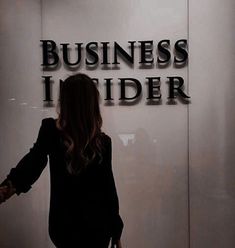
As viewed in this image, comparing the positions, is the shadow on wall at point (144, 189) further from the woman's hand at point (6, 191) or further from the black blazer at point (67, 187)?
the woman's hand at point (6, 191)

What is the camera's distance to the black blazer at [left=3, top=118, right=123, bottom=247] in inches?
106

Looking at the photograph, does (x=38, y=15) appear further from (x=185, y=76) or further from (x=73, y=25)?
(x=185, y=76)

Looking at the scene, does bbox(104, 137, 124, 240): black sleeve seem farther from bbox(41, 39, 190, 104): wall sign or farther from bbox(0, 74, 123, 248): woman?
bbox(41, 39, 190, 104): wall sign

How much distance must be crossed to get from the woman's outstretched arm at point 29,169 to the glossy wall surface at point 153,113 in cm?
148

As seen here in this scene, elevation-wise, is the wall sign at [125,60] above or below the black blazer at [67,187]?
above

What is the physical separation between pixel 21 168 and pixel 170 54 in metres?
1.93

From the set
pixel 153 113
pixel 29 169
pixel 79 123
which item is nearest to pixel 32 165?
pixel 29 169

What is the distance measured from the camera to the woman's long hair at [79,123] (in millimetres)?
2668

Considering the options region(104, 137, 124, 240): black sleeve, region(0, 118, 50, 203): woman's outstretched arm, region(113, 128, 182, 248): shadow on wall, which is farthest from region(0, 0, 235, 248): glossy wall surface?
region(0, 118, 50, 203): woman's outstretched arm

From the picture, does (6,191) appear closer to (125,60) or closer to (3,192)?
(3,192)

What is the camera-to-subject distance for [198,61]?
4.05 meters

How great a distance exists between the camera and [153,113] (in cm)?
409

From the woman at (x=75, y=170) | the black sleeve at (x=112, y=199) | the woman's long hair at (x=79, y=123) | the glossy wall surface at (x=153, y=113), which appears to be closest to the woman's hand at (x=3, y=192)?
the woman at (x=75, y=170)

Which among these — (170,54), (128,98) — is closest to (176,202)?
(128,98)
